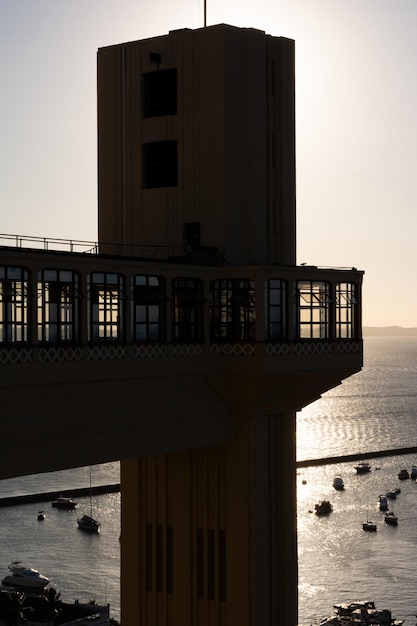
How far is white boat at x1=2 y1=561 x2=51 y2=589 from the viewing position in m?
109

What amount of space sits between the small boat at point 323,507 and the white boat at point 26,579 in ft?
151

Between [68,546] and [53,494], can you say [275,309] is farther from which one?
[53,494]

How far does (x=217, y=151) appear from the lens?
39.1m

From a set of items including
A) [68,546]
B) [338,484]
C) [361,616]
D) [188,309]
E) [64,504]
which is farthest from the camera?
[338,484]

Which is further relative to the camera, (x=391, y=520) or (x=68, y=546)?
(x=391, y=520)

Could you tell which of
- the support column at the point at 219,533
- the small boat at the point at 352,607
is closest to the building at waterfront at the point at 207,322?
the support column at the point at 219,533

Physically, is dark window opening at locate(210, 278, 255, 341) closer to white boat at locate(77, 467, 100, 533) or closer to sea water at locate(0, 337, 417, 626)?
sea water at locate(0, 337, 417, 626)

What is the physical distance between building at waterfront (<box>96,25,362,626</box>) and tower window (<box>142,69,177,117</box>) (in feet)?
0.16

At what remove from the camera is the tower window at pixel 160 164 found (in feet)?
134

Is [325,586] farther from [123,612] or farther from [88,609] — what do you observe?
[123,612]

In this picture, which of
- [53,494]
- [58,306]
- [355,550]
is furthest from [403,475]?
[58,306]

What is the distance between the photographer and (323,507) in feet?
486

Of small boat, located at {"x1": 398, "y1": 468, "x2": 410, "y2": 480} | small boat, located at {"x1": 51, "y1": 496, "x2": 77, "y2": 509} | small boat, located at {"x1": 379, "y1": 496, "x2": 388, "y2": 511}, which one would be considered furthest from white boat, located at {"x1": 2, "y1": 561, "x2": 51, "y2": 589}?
small boat, located at {"x1": 398, "y1": 468, "x2": 410, "y2": 480}

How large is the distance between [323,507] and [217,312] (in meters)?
114
